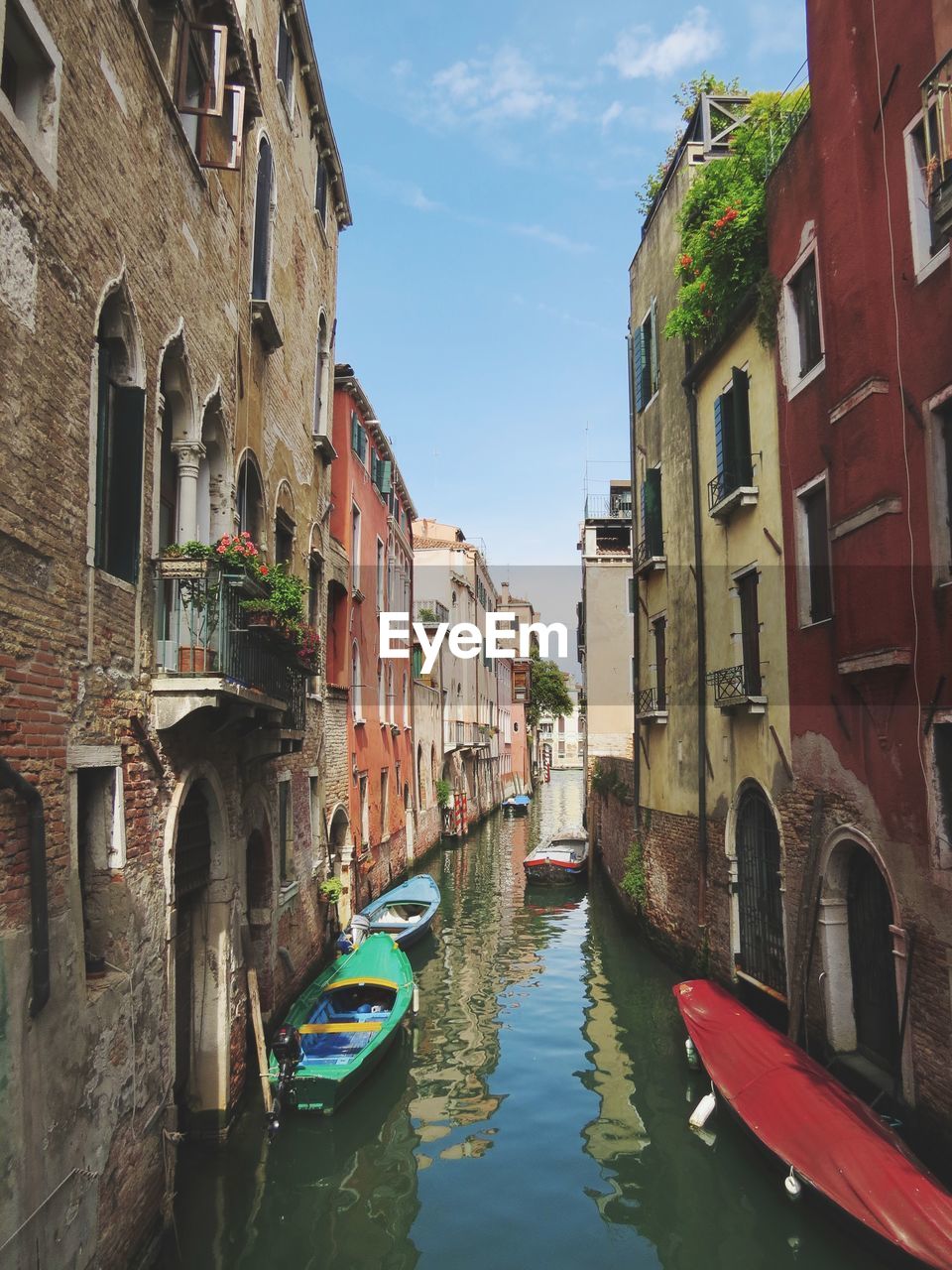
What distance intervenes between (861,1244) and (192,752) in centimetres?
609

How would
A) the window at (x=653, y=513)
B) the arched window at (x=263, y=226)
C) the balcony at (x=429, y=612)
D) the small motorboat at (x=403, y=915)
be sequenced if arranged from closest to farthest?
the arched window at (x=263, y=226)
the small motorboat at (x=403, y=915)
the window at (x=653, y=513)
the balcony at (x=429, y=612)

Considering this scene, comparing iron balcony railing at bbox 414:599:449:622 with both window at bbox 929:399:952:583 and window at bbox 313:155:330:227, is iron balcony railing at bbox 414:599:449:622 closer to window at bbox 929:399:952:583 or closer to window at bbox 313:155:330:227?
window at bbox 313:155:330:227

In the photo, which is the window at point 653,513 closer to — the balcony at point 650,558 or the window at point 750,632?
the balcony at point 650,558

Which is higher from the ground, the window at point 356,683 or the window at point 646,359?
the window at point 646,359

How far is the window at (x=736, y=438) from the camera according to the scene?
463 inches

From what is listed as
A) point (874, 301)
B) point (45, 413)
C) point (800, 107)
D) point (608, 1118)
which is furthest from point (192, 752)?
point (800, 107)

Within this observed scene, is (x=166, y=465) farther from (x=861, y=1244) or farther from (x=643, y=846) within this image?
(x=643, y=846)

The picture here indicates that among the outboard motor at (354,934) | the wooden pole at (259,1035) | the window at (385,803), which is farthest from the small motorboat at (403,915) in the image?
the wooden pole at (259,1035)

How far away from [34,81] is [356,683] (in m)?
13.7

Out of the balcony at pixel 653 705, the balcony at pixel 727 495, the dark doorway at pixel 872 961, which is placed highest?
the balcony at pixel 727 495

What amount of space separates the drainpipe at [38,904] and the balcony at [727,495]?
8910 mm

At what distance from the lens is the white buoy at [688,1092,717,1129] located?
29.4 ft

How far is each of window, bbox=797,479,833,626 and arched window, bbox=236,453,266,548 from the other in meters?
5.97

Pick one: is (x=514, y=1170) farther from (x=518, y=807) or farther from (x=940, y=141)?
(x=518, y=807)
